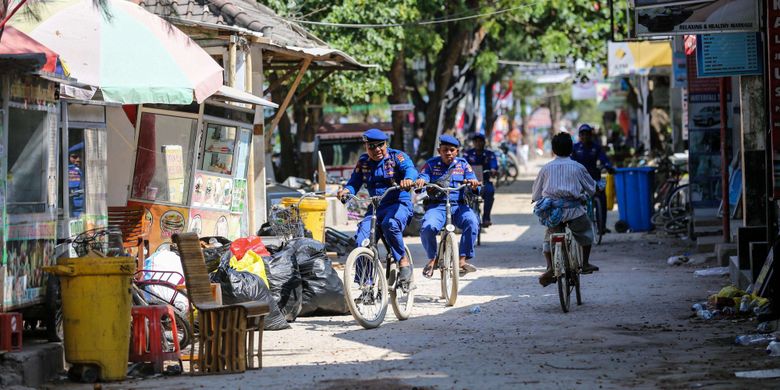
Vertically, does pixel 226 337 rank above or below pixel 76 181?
below

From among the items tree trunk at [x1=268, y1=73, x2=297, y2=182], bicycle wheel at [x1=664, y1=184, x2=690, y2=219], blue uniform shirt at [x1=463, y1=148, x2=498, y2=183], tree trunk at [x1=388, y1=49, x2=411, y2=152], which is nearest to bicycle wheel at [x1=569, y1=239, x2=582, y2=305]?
blue uniform shirt at [x1=463, y1=148, x2=498, y2=183]

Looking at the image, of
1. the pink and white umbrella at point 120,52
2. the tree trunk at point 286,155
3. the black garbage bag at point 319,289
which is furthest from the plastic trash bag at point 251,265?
the tree trunk at point 286,155

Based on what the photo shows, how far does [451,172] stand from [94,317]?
515cm

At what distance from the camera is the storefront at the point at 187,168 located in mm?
13991

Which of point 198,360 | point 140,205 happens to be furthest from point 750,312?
point 140,205

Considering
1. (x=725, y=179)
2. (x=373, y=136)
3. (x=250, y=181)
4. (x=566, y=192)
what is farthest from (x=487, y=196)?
(x=373, y=136)

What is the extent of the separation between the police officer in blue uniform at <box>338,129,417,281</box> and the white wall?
11.9 feet

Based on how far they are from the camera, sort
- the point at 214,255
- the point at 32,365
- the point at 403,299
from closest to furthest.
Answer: the point at 32,365 < the point at 403,299 < the point at 214,255

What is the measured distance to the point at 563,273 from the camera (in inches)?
435

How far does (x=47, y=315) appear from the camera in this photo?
29.0 ft

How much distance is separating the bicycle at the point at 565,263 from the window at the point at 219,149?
5.25m

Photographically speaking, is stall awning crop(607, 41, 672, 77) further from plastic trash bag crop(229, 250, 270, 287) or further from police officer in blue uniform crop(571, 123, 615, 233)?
plastic trash bag crop(229, 250, 270, 287)

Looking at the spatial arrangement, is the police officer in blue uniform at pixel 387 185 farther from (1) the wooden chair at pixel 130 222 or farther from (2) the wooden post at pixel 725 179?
(2) the wooden post at pixel 725 179

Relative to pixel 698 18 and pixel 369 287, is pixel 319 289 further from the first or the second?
pixel 698 18
